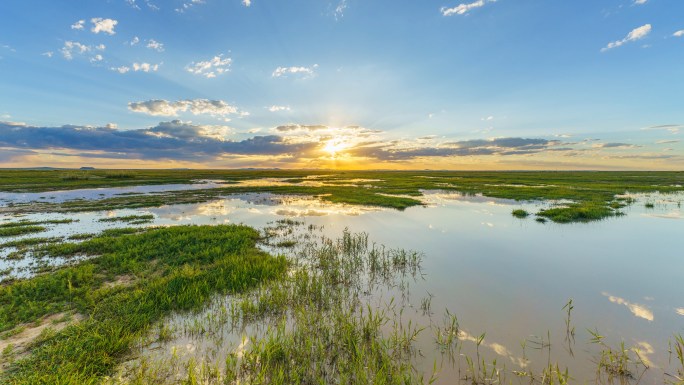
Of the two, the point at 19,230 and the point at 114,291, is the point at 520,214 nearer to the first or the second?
the point at 114,291

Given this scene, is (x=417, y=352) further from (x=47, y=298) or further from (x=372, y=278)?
(x=47, y=298)

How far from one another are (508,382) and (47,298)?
13705 mm

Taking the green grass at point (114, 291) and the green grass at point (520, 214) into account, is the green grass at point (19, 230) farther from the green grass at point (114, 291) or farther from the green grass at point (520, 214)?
the green grass at point (520, 214)

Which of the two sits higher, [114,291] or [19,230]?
[19,230]

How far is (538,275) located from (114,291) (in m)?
16.5

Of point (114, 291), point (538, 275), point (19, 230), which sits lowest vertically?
point (538, 275)

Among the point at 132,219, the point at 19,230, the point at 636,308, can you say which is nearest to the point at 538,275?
the point at 636,308

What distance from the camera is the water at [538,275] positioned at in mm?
6993

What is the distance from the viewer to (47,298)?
9.02m

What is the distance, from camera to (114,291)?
9.56 m

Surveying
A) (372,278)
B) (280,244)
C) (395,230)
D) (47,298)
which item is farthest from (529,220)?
(47,298)

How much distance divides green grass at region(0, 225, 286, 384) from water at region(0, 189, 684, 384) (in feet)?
16.2

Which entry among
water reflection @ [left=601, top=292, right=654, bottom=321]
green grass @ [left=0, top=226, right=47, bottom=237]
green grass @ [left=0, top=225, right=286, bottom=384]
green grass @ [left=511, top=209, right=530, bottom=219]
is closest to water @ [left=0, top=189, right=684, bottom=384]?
water reflection @ [left=601, top=292, right=654, bottom=321]

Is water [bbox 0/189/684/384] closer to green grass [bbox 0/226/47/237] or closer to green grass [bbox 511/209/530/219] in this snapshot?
green grass [bbox 0/226/47/237]
